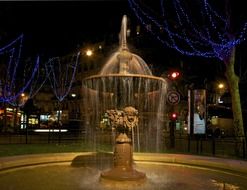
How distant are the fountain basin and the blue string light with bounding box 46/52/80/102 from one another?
45081 mm

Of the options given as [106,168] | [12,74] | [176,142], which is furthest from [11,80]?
[106,168]

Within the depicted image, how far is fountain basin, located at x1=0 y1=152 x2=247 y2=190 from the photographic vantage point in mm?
8625

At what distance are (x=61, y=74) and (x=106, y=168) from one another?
60.1 metres

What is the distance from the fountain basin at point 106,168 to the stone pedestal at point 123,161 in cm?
30

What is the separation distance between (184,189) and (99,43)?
61361 millimetres

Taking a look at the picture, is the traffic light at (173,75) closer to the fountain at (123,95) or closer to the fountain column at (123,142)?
the fountain at (123,95)

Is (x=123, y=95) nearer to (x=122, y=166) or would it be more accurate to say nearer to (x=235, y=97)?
(x=122, y=166)

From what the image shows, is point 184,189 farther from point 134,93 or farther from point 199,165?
point 199,165

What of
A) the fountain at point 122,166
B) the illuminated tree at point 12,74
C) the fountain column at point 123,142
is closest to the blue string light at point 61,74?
the illuminated tree at point 12,74

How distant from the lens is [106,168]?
36.6ft

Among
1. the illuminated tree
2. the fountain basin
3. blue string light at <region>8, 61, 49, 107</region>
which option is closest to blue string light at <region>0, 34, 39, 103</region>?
the illuminated tree

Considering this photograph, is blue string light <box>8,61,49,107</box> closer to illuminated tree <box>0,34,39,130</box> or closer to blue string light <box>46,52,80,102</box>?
blue string light <box>46,52,80,102</box>

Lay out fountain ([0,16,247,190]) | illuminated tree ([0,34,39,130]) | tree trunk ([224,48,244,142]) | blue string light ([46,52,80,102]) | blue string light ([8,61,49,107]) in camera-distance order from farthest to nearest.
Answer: blue string light ([46,52,80,102]) < blue string light ([8,61,49,107]) < illuminated tree ([0,34,39,130]) < tree trunk ([224,48,244,142]) < fountain ([0,16,247,190])

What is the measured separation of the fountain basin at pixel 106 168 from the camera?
28.3 ft
